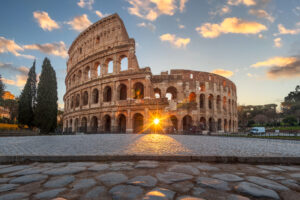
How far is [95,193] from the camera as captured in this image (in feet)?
5.00

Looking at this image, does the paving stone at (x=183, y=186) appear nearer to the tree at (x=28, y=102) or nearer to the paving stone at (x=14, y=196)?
the paving stone at (x=14, y=196)

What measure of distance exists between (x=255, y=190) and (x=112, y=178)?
1.64m

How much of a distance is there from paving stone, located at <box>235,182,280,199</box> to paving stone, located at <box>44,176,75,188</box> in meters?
1.95

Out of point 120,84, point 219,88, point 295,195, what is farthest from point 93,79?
point 295,195

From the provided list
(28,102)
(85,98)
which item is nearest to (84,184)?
(85,98)

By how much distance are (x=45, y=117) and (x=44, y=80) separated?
508 cm

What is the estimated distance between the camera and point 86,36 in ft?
90.7

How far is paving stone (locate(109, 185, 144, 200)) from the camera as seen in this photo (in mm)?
1437

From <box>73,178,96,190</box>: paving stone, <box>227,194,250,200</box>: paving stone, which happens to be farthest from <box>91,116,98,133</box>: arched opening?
<box>227,194,250,200</box>: paving stone

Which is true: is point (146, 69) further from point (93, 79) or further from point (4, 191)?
point (4, 191)

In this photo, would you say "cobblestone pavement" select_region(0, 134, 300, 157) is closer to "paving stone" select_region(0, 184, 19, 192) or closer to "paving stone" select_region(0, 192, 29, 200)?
"paving stone" select_region(0, 184, 19, 192)

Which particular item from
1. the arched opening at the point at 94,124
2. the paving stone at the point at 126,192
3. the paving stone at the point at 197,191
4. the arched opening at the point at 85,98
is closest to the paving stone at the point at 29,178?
the paving stone at the point at 126,192

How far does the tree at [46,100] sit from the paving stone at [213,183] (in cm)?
2358

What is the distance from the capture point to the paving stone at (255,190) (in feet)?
4.92
